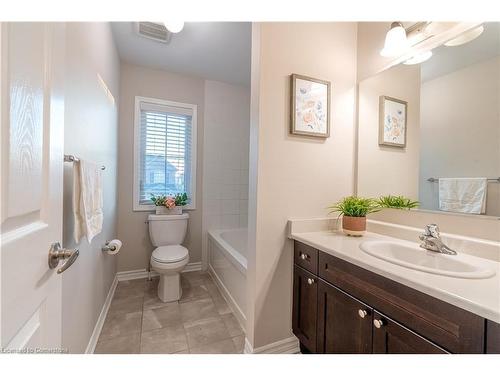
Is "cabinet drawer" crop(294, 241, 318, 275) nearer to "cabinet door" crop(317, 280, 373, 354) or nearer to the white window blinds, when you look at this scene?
"cabinet door" crop(317, 280, 373, 354)

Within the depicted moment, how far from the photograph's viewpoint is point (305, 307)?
1311 mm

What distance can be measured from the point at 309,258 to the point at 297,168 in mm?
577

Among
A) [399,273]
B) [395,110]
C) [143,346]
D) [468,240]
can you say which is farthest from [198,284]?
[395,110]

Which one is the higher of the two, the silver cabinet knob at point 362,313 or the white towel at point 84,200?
the white towel at point 84,200

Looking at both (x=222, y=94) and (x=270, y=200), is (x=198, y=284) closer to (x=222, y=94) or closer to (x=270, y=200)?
(x=270, y=200)

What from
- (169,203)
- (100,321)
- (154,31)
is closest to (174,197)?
(169,203)

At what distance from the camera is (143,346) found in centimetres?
148

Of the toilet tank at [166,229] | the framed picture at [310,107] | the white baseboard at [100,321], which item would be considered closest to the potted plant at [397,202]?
the framed picture at [310,107]

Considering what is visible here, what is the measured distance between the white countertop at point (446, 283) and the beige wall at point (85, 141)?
137 cm

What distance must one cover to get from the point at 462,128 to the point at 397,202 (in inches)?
20.6

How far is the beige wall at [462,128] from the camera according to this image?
1.00 meters

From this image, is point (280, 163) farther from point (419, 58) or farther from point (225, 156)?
point (225, 156)

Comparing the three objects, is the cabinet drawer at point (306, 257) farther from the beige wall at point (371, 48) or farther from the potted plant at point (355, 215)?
the beige wall at point (371, 48)
